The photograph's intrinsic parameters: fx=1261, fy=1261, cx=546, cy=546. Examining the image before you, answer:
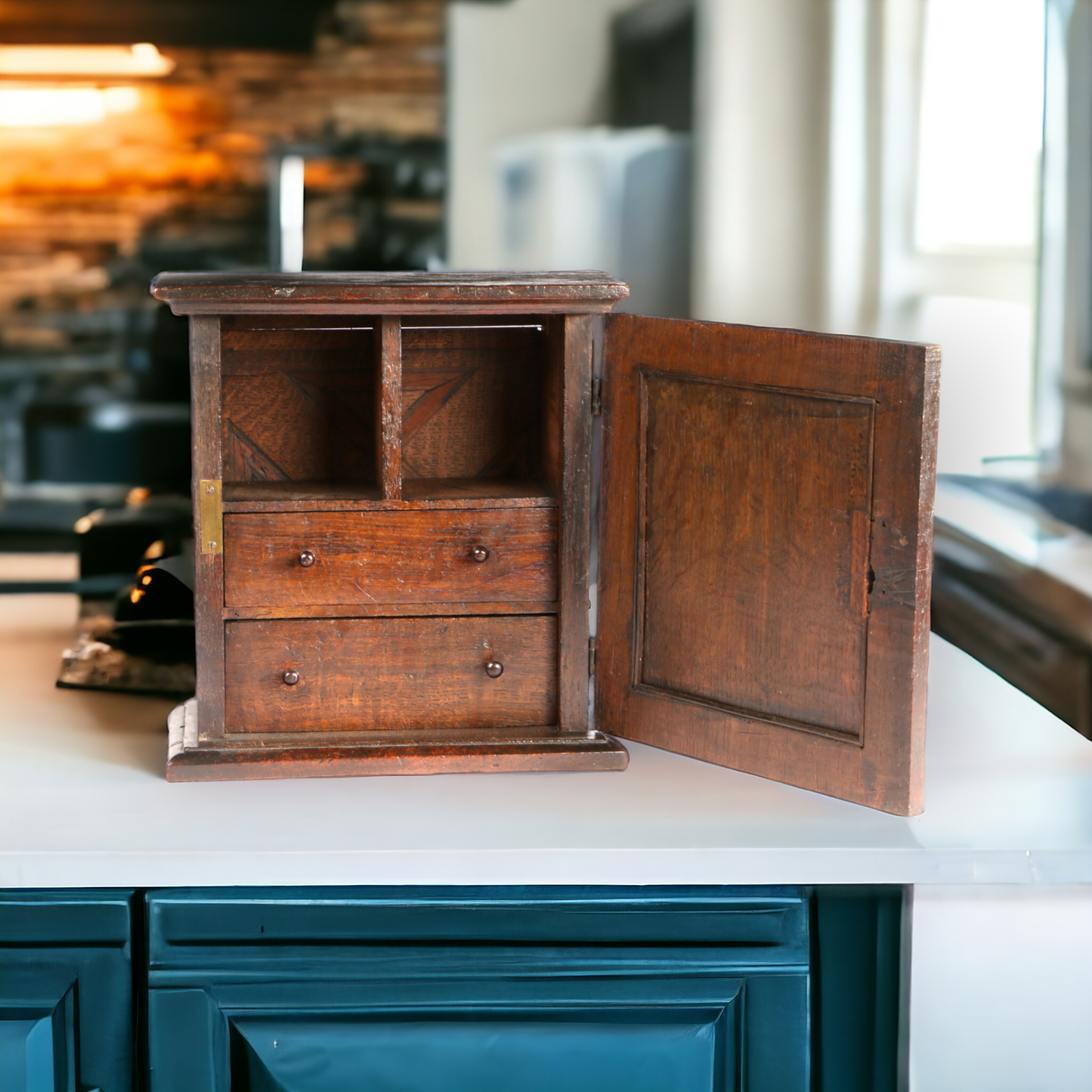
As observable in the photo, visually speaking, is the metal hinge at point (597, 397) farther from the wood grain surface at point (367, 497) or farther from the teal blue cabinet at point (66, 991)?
the teal blue cabinet at point (66, 991)

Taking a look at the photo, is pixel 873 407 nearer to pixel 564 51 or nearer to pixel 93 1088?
pixel 93 1088

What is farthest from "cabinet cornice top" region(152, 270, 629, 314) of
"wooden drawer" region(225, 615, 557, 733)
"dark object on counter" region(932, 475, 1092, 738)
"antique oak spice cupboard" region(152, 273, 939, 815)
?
"dark object on counter" region(932, 475, 1092, 738)

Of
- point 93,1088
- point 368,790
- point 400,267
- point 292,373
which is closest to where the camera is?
point 93,1088

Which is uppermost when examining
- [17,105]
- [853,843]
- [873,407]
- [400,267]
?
[17,105]

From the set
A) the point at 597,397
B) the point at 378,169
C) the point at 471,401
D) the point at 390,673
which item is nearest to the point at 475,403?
the point at 471,401

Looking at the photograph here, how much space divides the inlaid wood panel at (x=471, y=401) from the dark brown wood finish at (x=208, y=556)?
0.21m

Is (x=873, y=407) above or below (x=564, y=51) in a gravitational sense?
below

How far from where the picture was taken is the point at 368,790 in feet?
3.30

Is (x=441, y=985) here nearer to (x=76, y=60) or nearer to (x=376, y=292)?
(x=376, y=292)

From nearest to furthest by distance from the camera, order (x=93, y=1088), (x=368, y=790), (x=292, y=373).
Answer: (x=93, y=1088) → (x=368, y=790) → (x=292, y=373)

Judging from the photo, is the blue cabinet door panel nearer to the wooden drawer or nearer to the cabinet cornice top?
the wooden drawer

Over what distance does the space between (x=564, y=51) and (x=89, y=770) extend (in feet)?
6.01

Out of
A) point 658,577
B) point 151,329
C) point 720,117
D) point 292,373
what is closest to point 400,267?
point 151,329

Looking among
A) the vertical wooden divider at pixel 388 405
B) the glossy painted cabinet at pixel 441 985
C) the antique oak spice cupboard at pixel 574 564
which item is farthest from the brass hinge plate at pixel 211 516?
the glossy painted cabinet at pixel 441 985
